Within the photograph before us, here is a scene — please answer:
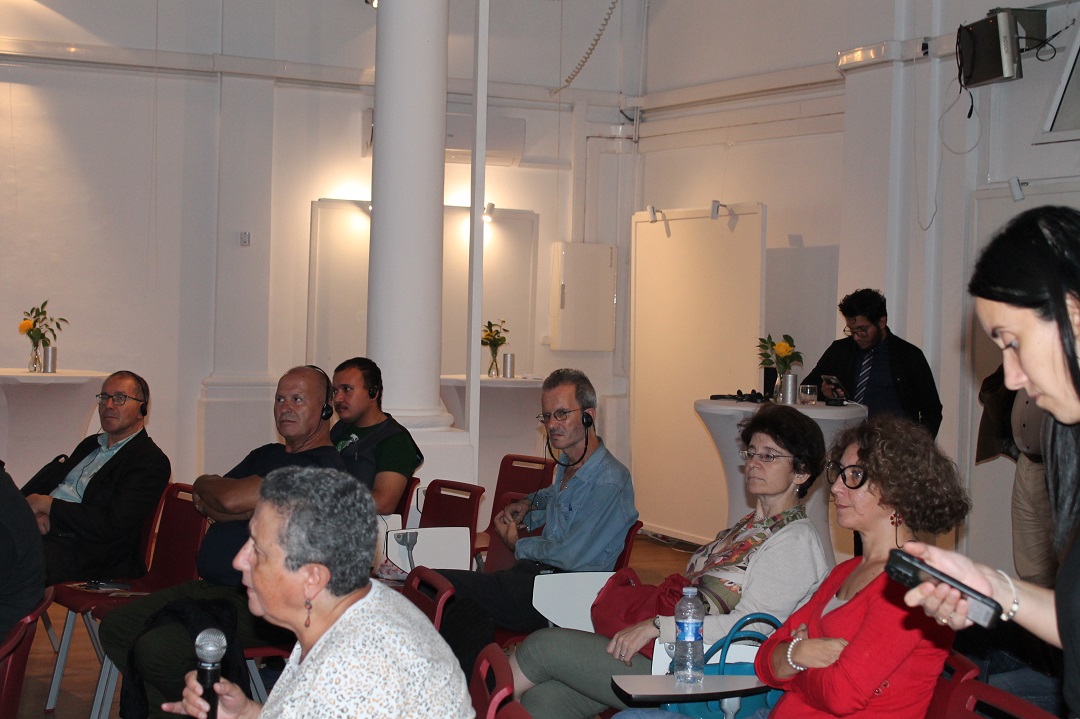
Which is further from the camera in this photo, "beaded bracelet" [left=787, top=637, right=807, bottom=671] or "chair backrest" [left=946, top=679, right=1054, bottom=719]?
"beaded bracelet" [left=787, top=637, right=807, bottom=671]

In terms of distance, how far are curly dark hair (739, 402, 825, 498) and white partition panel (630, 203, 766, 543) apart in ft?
Answer: 12.8

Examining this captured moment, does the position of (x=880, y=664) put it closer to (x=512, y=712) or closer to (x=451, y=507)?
(x=512, y=712)

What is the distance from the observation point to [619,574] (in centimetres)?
332

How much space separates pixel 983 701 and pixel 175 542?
300cm

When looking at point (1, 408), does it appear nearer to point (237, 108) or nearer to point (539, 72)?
point (237, 108)

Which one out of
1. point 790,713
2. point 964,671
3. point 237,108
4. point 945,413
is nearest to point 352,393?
point 790,713

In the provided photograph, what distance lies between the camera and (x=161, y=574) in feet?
13.6

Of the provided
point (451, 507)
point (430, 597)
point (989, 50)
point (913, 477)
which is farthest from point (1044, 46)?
point (430, 597)

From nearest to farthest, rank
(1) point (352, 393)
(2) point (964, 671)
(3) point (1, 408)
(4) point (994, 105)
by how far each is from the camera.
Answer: (2) point (964, 671), (1) point (352, 393), (4) point (994, 105), (3) point (1, 408)

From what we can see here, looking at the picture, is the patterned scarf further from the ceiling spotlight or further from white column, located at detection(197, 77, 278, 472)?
white column, located at detection(197, 77, 278, 472)

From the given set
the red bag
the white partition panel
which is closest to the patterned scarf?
the red bag

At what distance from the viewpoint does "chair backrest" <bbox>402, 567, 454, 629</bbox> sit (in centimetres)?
279

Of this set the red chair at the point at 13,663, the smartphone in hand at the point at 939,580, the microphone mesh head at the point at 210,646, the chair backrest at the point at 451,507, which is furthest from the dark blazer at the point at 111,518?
the smartphone in hand at the point at 939,580

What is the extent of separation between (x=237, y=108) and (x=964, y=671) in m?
6.82
